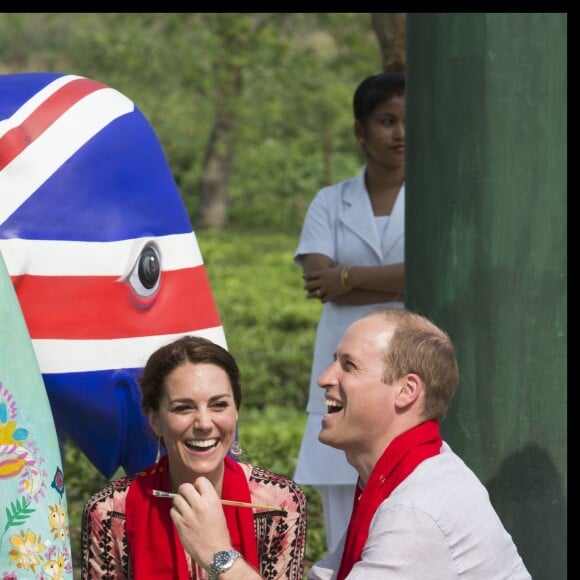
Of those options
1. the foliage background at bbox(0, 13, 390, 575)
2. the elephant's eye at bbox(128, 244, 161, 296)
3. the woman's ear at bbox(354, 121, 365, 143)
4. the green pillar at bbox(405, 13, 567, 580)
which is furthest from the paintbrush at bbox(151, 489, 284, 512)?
the foliage background at bbox(0, 13, 390, 575)

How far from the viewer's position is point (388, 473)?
236cm

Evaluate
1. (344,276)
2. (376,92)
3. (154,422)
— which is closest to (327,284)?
(344,276)

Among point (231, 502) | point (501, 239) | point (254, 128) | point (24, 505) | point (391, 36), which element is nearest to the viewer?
point (24, 505)

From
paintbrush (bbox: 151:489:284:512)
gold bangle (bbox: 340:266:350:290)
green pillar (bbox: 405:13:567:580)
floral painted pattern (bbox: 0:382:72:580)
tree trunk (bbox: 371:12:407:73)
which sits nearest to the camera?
floral painted pattern (bbox: 0:382:72:580)

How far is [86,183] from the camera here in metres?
2.85

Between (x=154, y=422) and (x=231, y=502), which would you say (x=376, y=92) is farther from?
(x=231, y=502)

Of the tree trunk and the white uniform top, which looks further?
the tree trunk

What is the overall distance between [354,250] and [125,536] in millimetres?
1809

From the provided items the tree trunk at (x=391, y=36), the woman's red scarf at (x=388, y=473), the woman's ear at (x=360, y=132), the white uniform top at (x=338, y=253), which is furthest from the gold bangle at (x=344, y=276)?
the tree trunk at (x=391, y=36)

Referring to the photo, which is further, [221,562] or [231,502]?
[231,502]

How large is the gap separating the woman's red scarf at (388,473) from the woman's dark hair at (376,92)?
2.04 metres

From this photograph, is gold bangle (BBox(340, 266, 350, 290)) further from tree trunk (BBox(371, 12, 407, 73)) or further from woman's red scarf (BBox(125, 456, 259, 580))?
tree trunk (BBox(371, 12, 407, 73))

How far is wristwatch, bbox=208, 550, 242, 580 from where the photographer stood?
2.34 meters
